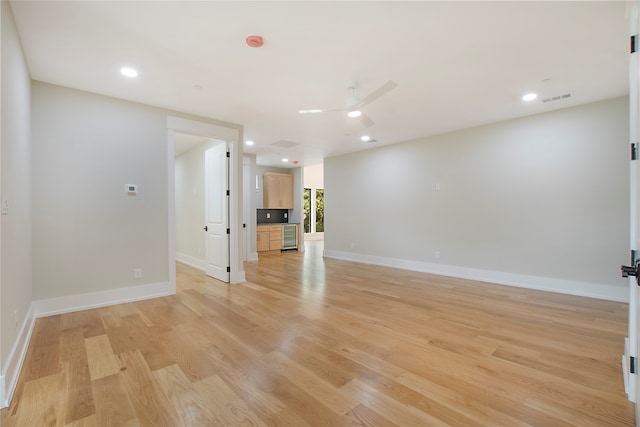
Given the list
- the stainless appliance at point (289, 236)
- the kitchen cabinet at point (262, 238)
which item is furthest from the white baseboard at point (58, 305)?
the stainless appliance at point (289, 236)

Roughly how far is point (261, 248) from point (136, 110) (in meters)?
5.13

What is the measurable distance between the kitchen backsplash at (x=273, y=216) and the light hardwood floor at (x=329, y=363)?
519 centimetres

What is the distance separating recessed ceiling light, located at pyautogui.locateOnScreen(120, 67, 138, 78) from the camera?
9.64 ft

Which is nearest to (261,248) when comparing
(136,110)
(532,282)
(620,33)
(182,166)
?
(182,166)

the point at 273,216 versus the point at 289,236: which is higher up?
the point at 273,216

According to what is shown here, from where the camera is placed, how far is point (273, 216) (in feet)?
30.5

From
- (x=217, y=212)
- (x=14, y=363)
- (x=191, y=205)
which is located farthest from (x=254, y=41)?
(x=191, y=205)

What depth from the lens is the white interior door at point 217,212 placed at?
4793 mm

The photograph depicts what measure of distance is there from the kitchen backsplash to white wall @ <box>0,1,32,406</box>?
622 cm

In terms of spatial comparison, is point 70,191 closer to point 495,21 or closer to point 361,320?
point 361,320

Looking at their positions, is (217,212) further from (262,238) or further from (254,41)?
(262,238)

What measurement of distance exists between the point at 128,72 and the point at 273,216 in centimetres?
652

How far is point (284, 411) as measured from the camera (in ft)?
5.57

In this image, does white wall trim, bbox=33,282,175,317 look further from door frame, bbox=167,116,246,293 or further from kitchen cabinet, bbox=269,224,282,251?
kitchen cabinet, bbox=269,224,282,251
